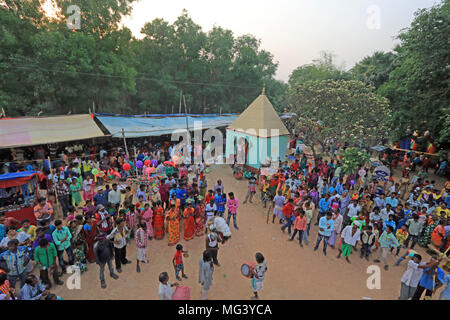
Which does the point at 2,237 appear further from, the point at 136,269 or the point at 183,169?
the point at 183,169

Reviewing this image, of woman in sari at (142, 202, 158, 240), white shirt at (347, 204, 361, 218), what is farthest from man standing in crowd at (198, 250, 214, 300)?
white shirt at (347, 204, 361, 218)

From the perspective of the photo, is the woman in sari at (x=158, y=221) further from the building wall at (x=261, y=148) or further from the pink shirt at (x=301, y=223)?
the building wall at (x=261, y=148)

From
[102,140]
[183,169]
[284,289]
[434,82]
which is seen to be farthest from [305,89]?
[102,140]

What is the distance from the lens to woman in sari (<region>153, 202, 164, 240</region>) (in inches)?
284

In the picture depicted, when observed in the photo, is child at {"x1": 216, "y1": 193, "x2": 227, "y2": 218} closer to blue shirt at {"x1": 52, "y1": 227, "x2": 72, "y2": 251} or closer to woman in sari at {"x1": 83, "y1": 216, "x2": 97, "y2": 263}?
woman in sari at {"x1": 83, "y1": 216, "x2": 97, "y2": 263}

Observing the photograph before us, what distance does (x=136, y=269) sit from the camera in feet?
20.0

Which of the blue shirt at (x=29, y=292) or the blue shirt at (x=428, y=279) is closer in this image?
the blue shirt at (x=29, y=292)

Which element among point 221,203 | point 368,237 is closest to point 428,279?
point 368,237

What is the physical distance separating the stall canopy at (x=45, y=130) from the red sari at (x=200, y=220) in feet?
25.3

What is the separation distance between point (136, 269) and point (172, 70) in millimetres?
22261

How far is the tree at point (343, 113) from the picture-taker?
12.3 meters

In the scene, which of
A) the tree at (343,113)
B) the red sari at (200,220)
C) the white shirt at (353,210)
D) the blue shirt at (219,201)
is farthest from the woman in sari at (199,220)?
the tree at (343,113)

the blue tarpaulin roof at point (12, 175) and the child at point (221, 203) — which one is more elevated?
the blue tarpaulin roof at point (12, 175)
